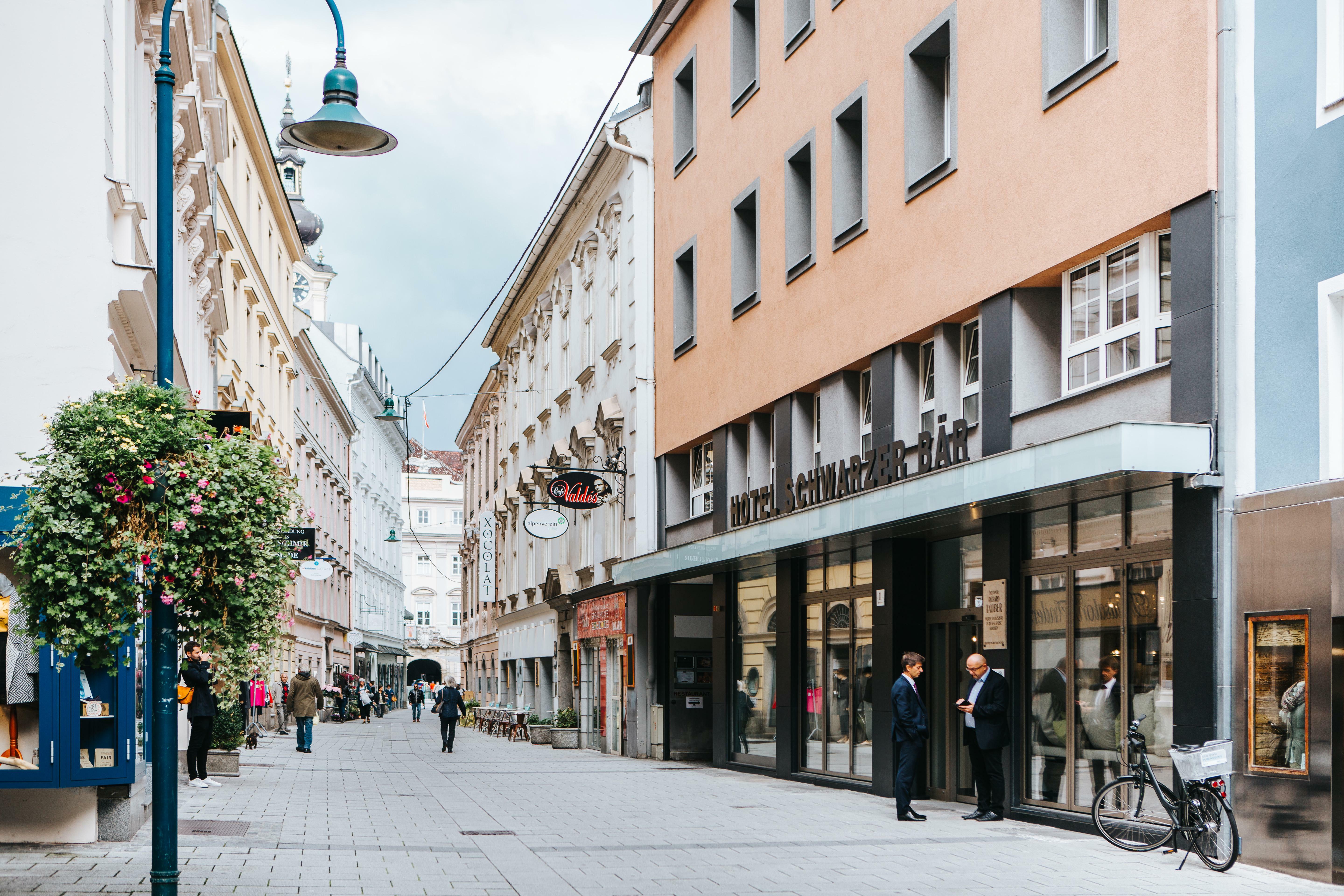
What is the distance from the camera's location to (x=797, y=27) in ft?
70.2

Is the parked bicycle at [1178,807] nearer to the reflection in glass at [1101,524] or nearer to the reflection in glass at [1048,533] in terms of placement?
the reflection in glass at [1101,524]

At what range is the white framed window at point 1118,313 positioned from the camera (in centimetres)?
1296

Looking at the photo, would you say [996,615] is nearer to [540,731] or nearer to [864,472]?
[864,472]

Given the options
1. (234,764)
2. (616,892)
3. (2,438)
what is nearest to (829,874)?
(616,892)

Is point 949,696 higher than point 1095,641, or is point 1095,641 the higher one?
point 1095,641

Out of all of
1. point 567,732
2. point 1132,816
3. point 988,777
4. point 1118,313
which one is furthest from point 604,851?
point 567,732

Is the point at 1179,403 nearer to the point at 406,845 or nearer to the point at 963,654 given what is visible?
the point at 963,654

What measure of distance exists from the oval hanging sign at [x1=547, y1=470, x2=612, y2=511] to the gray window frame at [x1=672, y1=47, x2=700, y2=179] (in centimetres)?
575

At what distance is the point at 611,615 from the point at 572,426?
22.2ft

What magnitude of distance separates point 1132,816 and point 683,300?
1542 centimetres

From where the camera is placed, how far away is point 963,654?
16688 mm

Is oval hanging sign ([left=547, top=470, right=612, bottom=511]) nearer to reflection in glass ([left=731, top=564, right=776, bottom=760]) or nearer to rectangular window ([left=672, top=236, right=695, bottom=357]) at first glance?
rectangular window ([left=672, top=236, right=695, bottom=357])

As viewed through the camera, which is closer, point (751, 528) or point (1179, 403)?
point (1179, 403)

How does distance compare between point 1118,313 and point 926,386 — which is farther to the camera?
point 926,386
